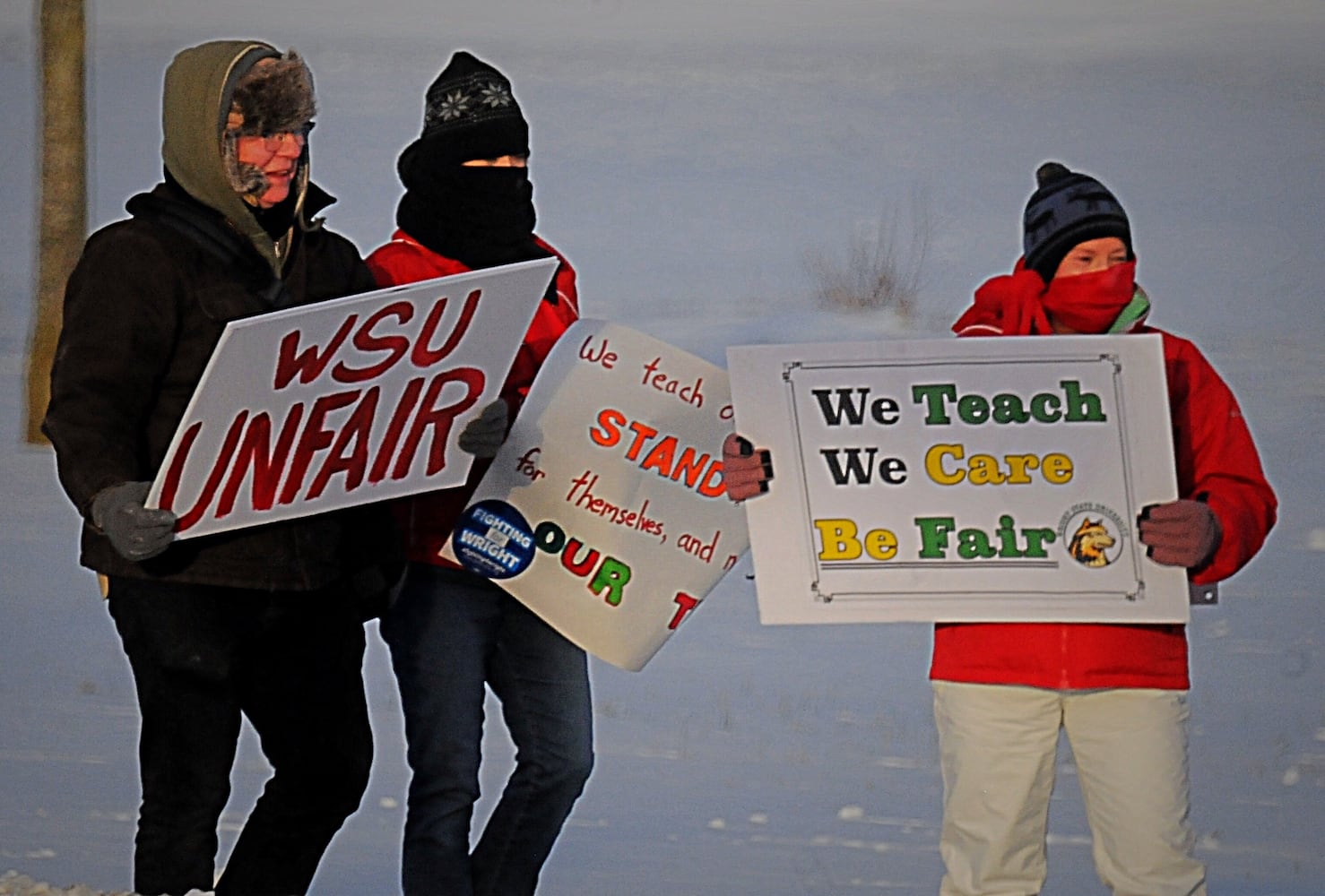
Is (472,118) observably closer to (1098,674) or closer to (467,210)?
(467,210)

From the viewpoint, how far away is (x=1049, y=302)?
2.94 meters

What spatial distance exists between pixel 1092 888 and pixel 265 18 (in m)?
2.41

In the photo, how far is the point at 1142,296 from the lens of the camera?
295 centimetres

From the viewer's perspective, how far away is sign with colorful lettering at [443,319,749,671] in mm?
3184

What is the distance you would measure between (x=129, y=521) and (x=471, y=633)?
2.22 feet

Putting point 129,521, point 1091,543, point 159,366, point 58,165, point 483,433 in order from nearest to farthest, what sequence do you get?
point 129,521 < point 159,366 < point 1091,543 < point 483,433 < point 58,165

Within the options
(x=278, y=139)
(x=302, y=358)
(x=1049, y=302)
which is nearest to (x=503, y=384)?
(x=302, y=358)

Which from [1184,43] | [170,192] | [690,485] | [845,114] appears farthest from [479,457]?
[1184,43]

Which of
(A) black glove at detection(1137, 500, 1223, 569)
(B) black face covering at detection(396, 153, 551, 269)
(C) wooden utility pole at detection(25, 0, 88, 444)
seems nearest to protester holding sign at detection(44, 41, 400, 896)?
(B) black face covering at detection(396, 153, 551, 269)

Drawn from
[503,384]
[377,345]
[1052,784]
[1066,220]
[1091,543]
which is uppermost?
[1066,220]

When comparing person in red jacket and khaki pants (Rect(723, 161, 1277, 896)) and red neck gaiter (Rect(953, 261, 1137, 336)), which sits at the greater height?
red neck gaiter (Rect(953, 261, 1137, 336))

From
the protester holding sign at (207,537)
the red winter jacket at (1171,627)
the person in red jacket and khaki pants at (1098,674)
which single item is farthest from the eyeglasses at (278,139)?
the red winter jacket at (1171,627)

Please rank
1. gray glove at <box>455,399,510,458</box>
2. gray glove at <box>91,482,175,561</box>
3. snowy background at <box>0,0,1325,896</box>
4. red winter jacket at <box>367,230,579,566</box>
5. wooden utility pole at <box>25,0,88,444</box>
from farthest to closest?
wooden utility pole at <box>25,0,88,444</box>, snowy background at <box>0,0,1325,896</box>, red winter jacket at <box>367,230,579,566</box>, gray glove at <box>455,399,510,458</box>, gray glove at <box>91,482,175,561</box>

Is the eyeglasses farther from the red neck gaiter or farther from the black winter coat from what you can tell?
the red neck gaiter
